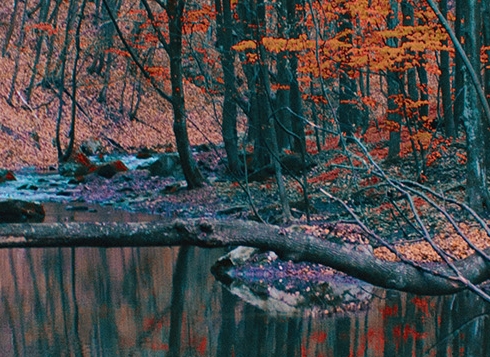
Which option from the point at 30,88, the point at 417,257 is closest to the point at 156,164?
the point at 30,88

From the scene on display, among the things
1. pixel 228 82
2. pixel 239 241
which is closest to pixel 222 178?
pixel 228 82

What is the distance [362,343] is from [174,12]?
1253cm

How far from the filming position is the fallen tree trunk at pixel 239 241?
4035 mm

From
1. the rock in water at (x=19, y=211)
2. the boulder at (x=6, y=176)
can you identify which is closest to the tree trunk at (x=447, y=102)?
the rock in water at (x=19, y=211)

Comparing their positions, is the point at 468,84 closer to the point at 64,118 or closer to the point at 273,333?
the point at 273,333

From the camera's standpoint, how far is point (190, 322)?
948cm

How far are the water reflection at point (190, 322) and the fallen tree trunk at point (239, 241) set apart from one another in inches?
152

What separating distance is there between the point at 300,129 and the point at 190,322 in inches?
406

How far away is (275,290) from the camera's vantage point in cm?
1095

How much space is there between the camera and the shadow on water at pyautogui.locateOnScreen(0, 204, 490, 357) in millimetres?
8391

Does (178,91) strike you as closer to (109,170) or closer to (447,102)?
(109,170)

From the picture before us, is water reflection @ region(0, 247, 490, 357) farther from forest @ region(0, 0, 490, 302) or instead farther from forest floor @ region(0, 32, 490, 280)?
forest floor @ region(0, 32, 490, 280)

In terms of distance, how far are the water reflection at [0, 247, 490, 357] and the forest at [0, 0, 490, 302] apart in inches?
38.2

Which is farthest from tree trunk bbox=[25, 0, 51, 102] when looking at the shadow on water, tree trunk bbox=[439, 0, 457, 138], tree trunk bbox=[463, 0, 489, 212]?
tree trunk bbox=[463, 0, 489, 212]
